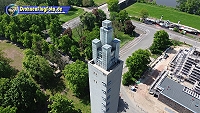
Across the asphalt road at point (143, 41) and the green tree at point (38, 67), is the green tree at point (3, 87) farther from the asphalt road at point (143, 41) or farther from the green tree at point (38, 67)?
the asphalt road at point (143, 41)

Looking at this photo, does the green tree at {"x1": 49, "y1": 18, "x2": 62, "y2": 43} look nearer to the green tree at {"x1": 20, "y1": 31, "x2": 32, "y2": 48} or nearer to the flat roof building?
the green tree at {"x1": 20, "y1": 31, "x2": 32, "y2": 48}

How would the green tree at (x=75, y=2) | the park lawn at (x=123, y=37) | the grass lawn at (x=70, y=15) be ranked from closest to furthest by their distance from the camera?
the park lawn at (x=123, y=37) < the grass lawn at (x=70, y=15) < the green tree at (x=75, y=2)

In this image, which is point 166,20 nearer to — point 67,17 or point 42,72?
point 67,17

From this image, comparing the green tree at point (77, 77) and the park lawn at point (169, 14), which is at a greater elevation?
the park lawn at point (169, 14)

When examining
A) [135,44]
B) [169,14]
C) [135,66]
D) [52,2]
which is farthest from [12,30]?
[169,14]

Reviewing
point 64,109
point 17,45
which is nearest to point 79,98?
point 64,109

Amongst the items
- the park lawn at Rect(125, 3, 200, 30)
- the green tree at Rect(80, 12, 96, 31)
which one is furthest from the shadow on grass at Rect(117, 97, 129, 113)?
the park lawn at Rect(125, 3, 200, 30)

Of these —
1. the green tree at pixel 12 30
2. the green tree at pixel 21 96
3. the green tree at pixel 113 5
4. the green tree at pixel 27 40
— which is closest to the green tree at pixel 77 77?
the green tree at pixel 21 96
